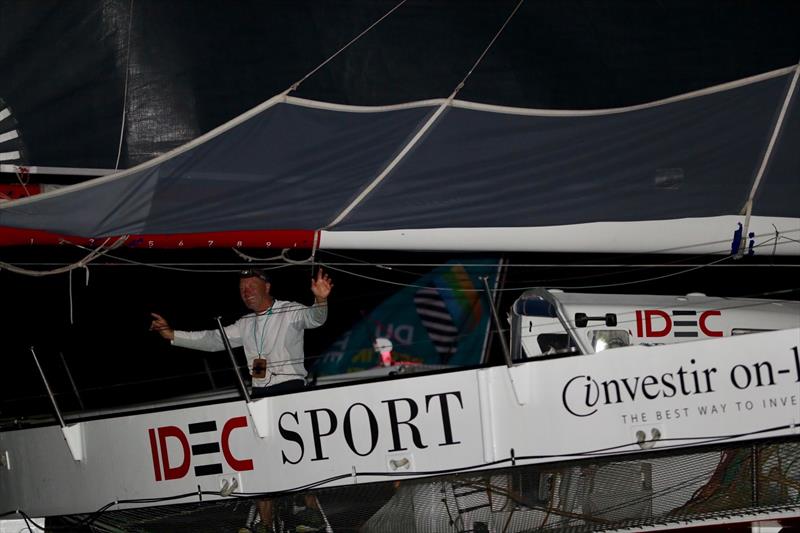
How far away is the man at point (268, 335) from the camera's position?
5.96 metres

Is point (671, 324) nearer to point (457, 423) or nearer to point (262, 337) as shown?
point (457, 423)

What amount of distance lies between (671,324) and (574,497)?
1.45 meters

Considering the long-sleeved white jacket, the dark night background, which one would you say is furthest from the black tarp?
the long-sleeved white jacket

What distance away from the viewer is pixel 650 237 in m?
6.04

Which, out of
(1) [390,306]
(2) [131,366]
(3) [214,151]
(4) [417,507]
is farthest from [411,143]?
(2) [131,366]

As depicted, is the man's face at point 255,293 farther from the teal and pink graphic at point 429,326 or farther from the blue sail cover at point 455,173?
the teal and pink graphic at point 429,326

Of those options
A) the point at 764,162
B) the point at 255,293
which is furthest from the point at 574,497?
the point at 764,162

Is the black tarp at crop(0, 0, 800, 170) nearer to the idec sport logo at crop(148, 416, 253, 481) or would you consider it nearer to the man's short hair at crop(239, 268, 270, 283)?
the man's short hair at crop(239, 268, 270, 283)

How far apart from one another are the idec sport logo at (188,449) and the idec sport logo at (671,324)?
2122 mm

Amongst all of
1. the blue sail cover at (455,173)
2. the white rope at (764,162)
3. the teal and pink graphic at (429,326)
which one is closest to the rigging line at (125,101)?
the blue sail cover at (455,173)

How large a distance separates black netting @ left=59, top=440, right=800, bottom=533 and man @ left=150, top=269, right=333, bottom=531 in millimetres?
922

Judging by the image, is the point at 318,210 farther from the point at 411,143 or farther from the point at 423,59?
the point at 423,59

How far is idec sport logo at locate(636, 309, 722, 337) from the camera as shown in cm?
595

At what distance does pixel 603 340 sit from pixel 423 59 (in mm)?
1717
